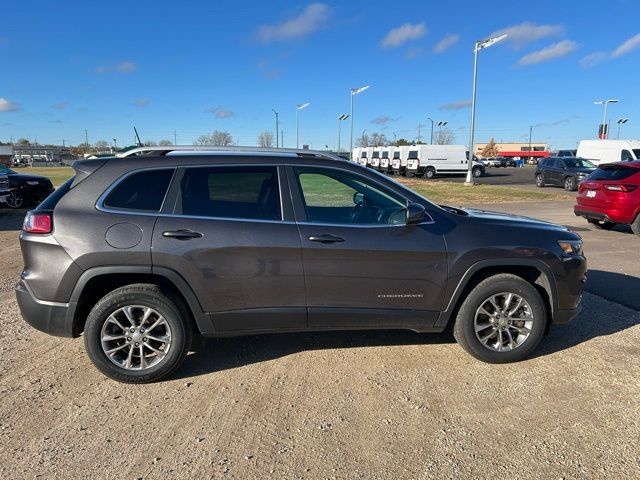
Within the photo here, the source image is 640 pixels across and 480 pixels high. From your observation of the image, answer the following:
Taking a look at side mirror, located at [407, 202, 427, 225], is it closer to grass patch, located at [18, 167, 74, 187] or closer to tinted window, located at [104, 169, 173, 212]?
tinted window, located at [104, 169, 173, 212]

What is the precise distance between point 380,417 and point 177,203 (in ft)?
6.98

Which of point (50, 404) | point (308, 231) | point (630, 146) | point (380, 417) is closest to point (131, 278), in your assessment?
point (50, 404)

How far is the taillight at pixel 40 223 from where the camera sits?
3361 mm

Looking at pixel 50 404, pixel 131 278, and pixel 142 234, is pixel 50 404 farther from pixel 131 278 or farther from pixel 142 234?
pixel 142 234

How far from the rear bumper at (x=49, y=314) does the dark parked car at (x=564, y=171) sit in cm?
2464

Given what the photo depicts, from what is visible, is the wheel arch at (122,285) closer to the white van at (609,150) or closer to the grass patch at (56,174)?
the grass patch at (56,174)

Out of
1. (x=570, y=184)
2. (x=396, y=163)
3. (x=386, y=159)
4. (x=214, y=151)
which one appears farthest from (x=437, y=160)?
(x=214, y=151)

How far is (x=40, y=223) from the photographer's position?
3.38 m

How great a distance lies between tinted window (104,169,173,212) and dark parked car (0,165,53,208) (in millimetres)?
13316

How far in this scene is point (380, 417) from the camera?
3.09m

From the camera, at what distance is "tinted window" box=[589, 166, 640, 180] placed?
31.8ft

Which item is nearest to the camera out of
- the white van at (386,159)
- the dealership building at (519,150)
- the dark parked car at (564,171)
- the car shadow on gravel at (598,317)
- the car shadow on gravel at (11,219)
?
the car shadow on gravel at (598,317)

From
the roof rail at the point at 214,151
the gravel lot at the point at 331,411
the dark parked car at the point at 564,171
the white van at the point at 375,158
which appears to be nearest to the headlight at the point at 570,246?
the gravel lot at the point at 331,411

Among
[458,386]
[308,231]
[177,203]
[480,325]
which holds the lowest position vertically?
[458,386]
